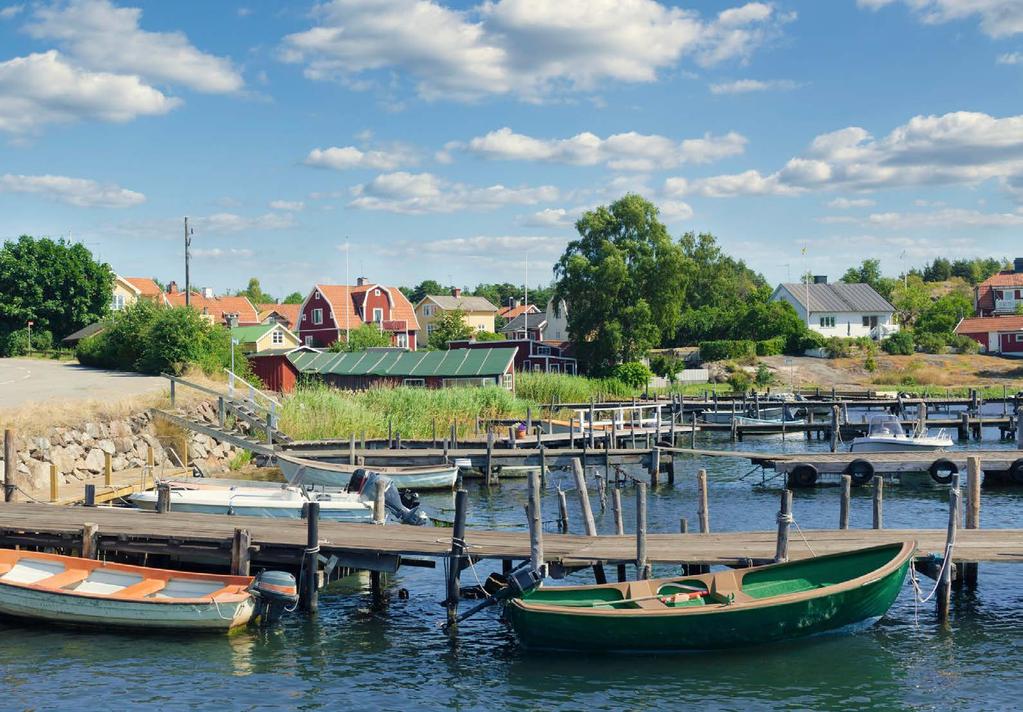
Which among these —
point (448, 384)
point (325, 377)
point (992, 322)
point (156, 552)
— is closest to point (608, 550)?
point (156, 552)

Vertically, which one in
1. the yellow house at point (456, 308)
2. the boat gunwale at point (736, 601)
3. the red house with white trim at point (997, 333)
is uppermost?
the yellow house at point (456, 308)

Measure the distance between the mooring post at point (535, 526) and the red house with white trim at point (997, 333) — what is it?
285ft

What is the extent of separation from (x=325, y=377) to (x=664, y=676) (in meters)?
43.8

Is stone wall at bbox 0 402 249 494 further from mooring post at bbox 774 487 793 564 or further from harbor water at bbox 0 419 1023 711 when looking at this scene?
mooring post at bbox 774 487 793 564

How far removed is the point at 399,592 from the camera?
72.6 ft

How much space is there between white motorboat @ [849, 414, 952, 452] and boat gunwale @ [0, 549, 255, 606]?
28758 millimetres

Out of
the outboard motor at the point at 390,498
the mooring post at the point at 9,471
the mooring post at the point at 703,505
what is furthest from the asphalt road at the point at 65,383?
the mooring post at the point at 703,505

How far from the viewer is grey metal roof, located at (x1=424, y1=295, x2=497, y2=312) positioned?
4542 inches

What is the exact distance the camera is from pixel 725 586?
1831 centimetres

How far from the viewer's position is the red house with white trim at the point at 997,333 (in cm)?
9325

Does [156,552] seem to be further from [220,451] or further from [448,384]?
[448,384]

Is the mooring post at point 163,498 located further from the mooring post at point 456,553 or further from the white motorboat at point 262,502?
the mooring post at point 456,553

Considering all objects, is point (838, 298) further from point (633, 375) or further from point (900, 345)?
point (633, 375)

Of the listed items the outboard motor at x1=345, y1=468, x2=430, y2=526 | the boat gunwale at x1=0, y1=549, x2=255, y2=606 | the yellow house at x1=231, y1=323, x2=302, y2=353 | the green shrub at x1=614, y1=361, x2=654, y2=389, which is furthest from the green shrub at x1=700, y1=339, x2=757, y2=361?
the boat gunwale at x1=0, y1=549, x2=255, y2=606
